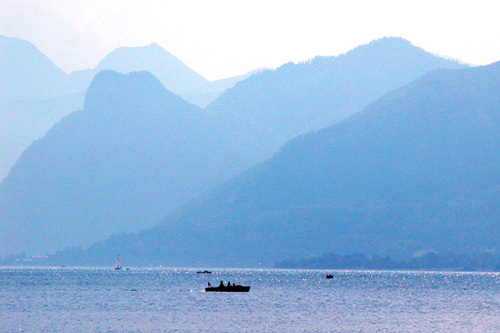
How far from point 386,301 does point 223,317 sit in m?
50.0

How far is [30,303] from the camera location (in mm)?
178375

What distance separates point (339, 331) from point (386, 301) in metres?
61.9

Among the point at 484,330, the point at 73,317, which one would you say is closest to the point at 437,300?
the point at 484,330

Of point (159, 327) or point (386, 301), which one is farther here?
point (386, 301)

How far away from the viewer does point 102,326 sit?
133250mm

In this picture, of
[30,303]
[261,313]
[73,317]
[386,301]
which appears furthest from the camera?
[386,301]

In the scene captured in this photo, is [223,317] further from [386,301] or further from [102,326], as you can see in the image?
[386,301]

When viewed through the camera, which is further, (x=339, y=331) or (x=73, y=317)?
(x=73, y=317)

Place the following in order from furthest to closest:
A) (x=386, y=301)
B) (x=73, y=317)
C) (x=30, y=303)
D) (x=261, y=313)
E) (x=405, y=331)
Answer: (x=386, y=301) → (x=30, y=303) → (x=261, y=313) → (x=73, y=317) → (x=405, y=331)

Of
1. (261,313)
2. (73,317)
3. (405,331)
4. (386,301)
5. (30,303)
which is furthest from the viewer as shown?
(386,301)

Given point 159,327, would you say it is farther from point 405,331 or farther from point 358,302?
point 358,302

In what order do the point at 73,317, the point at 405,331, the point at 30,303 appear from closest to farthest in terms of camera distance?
the point at 405,331 → the point at 73,317 → the point at 30,303

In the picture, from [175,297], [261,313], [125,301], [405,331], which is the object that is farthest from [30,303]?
[405,331]

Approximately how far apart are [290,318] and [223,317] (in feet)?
31.6
